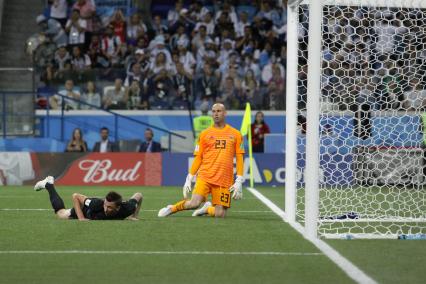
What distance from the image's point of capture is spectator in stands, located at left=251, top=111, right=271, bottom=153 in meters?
23.3

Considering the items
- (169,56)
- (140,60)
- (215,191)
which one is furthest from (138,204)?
(169,56)

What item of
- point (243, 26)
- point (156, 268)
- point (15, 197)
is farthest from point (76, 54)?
point (156, 268)

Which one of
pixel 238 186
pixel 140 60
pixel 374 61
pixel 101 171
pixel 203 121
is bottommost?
pixel 101 171

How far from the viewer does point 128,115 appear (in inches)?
958

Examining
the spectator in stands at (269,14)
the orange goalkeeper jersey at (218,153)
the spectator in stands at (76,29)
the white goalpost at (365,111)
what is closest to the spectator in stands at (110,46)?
the spectator in stands at (76,29)

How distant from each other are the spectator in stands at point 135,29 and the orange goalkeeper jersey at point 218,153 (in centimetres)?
1313

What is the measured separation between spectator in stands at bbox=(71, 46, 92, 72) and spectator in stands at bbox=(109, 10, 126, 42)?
3.78 feet

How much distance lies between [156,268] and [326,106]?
6978 mm

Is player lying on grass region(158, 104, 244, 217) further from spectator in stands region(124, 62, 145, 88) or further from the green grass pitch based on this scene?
spectator in stands region(124, 62, 145, 88)

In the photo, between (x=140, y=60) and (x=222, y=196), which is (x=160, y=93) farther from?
(x=222, y=196)

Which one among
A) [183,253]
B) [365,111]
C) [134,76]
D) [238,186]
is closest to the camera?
[183,253]

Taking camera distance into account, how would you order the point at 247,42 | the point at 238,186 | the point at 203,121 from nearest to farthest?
the point at 238,186 → the point at 203,121 → the point at 247,42

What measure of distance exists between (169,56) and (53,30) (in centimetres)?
342

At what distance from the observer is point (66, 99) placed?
953 inches
